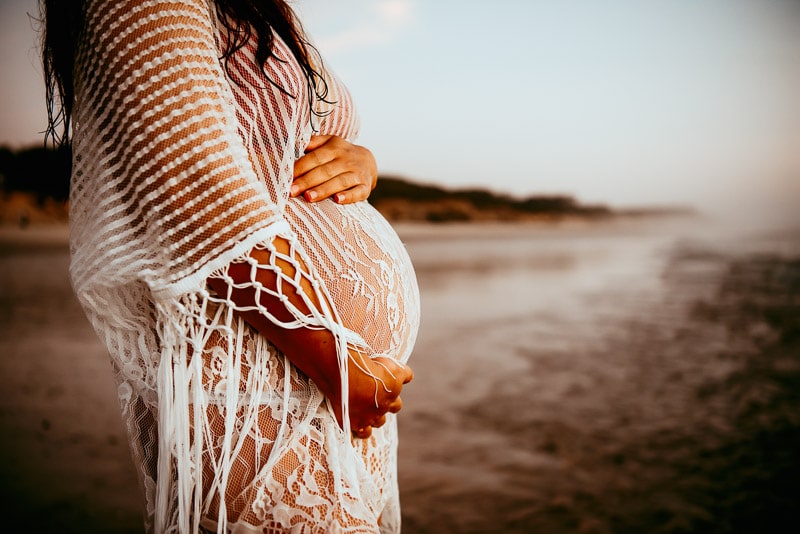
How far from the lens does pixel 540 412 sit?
3656 millimetres

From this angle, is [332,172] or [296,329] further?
[332,172]

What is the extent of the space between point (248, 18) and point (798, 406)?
4849 mm

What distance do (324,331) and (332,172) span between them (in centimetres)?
26

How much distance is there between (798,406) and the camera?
394 centimetres

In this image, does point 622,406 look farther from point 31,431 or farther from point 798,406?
point 31,431

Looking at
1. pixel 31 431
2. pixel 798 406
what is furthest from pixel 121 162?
pixel 798 406

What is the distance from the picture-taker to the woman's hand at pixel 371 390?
2.18 ft

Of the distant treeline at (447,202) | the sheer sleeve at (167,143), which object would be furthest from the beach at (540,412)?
the sheer sleeve at (167,143)

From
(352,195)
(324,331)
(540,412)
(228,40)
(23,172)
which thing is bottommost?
(540,412)

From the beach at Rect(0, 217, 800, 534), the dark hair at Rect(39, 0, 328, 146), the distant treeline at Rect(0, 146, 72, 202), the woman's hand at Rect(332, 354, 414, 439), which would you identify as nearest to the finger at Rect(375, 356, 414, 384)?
the woman's hand at Rect(332, 354, 414, 439)

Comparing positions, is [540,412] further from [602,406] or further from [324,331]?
[324,331]

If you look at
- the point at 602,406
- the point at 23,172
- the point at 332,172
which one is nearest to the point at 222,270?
the point at 332,172

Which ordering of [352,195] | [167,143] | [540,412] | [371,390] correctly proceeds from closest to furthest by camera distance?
[167,143]
[371,390]
[352,195]
[540,412]

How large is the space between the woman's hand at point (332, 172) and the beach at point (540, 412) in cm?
212
